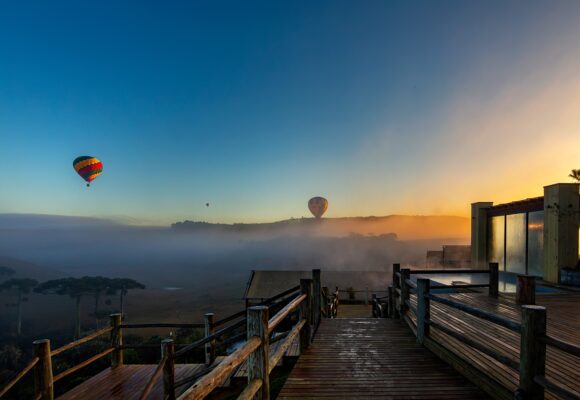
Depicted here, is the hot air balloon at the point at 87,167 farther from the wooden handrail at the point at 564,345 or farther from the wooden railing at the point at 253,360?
the wooden handrail at the point at 564,345

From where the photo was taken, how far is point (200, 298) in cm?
10800

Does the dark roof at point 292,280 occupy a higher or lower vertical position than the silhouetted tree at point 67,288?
higher

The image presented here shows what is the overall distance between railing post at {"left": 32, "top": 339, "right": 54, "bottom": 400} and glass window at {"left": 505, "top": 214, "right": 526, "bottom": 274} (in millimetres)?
18388

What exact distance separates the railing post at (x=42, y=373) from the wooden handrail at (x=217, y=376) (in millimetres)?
4986

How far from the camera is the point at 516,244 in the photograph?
1627 cm

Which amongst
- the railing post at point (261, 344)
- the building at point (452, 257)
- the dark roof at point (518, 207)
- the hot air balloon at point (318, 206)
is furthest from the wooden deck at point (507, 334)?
the hot air balloon at point (318, 206)

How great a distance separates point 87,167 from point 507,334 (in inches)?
1573

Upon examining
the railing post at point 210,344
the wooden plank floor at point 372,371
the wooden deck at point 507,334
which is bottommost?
the railing post at point 210,344

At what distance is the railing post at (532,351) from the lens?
347cm

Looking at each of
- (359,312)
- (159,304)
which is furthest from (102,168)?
(159,304)

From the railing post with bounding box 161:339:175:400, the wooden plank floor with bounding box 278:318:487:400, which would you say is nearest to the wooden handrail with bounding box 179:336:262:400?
the wooden plank floor with bounding box 278:318:487:400

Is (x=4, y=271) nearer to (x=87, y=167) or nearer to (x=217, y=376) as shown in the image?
(x=87, y=167)

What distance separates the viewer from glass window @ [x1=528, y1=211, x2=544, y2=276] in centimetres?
1453

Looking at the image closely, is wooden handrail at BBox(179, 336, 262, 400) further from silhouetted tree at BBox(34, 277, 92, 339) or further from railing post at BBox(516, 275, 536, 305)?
silhouetted tree at BBox(34, 277, 92, 339)
